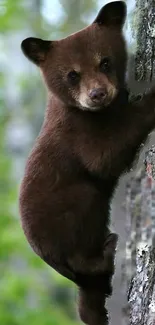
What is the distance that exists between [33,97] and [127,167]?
5810mm

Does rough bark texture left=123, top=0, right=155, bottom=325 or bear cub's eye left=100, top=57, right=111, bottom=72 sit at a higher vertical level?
bear cub's eye left=100, top=57, right=111, bottom=72

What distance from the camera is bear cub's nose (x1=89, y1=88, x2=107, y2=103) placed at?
222 cm

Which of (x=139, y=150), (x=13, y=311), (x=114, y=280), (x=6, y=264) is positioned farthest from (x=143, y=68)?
(x=6, y=264)

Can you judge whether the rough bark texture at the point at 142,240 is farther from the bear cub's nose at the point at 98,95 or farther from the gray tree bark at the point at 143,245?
the bear cub's nose at the point at 98,95

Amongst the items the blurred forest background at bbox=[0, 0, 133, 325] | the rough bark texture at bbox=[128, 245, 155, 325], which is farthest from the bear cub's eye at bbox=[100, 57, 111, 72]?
the blurred forest background at bbox=[0, 0, 133, 325]

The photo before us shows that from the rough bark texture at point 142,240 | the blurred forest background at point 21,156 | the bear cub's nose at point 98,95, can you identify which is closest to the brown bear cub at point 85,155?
the bear cub's nose at point 98,95

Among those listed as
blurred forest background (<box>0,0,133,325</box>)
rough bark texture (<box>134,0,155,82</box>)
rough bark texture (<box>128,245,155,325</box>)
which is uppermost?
rough bark texture (<box>134,0,155,82</box>)

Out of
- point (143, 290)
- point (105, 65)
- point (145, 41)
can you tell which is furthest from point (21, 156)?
point (143, 290)

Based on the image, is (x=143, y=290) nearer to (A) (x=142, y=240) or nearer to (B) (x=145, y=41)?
(A) (x=142, y=240)

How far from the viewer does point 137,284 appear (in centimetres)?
203

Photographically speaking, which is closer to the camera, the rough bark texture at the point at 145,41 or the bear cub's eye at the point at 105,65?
the rough bark texture at the point at 145,41

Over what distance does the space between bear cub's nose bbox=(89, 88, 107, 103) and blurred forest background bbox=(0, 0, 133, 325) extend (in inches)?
131

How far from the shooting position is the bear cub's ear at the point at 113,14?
2.22 meters

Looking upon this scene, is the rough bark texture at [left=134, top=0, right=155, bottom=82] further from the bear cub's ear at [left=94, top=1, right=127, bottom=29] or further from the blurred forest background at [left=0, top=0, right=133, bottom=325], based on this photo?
the blurred forest background at [left=0, top=0, right=133, bottom=325]
